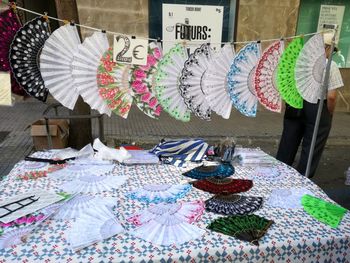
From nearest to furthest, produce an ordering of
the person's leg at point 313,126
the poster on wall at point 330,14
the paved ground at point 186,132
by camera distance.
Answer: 1. the person's leg at point 313,126
2. the paved ground at point 186,132
3. the poster on wall at point 330,14

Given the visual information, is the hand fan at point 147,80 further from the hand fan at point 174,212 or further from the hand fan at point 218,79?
the hand fan at point 174,212

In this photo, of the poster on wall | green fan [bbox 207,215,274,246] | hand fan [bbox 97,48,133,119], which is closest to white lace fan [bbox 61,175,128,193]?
hand fan [bbox 97,48,133,119]

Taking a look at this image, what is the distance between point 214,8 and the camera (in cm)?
729

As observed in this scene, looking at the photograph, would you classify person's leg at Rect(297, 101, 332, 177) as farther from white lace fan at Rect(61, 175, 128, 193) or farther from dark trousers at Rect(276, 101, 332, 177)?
white lace fan at Rect(61, 175, 128, 193)

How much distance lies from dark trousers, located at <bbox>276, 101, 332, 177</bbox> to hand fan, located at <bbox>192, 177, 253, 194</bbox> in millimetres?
1778

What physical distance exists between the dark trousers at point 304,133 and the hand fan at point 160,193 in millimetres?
2085

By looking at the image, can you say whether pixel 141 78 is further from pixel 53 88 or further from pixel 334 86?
pixel 334 86

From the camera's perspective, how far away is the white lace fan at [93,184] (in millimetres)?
1814

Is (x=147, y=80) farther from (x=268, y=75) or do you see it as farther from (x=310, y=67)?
(x=310, y=67)

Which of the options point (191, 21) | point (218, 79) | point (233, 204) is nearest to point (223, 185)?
point (233, 204)

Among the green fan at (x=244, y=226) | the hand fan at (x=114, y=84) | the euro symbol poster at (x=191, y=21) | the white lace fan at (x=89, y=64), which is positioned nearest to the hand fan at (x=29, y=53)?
the white lace fan at (x=89, y=64)

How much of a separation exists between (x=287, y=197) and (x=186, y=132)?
165 inches

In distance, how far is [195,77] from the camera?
2.16 metres

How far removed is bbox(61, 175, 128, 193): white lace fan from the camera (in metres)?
1.81
